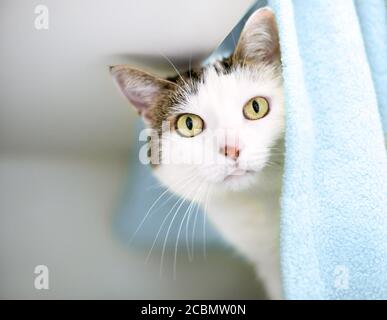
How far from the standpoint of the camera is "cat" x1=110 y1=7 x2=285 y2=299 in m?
0.77

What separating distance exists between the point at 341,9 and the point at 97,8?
0.45 metres

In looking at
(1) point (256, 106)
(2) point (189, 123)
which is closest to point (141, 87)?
(2) point (189, 123)

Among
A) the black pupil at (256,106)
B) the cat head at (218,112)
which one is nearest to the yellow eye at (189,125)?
the cat head at (218,112)

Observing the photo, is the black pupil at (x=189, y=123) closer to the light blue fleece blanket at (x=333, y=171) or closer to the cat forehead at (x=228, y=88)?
the cat forehead at (x=228, y=88)

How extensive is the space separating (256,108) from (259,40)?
0.13 metres

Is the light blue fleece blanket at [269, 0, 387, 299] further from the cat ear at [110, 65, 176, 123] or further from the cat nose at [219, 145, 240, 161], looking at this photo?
the cat ear at [110, 65, 176, 123]

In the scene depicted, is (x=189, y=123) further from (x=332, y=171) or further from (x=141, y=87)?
(x=332, y=171)

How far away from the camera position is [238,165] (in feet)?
2.48

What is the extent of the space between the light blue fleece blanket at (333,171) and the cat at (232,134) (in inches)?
3.4

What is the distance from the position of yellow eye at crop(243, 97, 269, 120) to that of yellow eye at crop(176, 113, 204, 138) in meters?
0.09

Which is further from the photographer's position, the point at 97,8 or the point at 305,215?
the point at 97,8

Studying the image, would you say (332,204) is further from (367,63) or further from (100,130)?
(100,130)

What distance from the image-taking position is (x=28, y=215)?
0.83 m

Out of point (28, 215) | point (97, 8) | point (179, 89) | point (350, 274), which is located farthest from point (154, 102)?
point (350, 274)
